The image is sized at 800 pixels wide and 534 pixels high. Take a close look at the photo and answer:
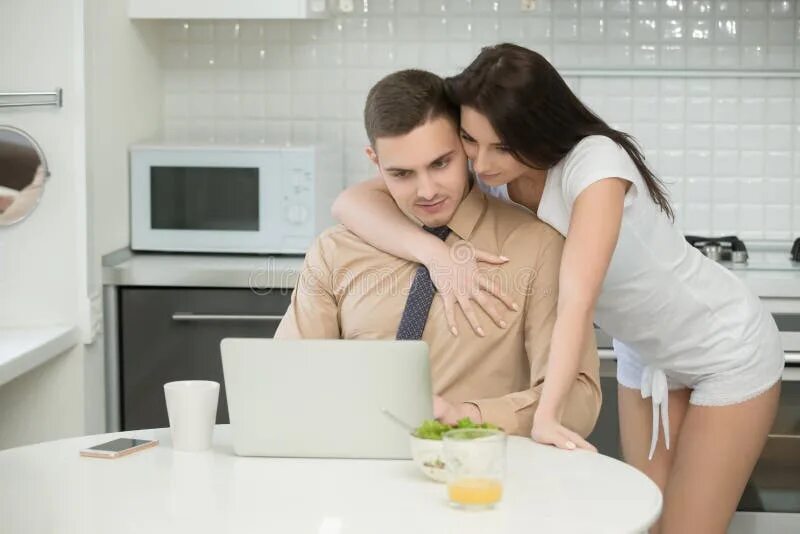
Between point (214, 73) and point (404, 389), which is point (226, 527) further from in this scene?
point (214, 73)

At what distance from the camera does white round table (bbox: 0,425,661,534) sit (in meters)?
1.47

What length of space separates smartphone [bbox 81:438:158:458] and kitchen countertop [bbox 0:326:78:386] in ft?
2.60

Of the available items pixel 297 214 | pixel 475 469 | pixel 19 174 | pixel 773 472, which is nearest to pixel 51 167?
pixel 19 174

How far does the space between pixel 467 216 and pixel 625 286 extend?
0.34 metres

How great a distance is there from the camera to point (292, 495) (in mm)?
1579

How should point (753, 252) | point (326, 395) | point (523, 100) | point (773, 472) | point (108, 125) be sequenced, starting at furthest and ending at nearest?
1. point (753, 252)
2. point (108, 125)
3. point (773, 472)
4. point (523, 100)
5. point (326, 395)

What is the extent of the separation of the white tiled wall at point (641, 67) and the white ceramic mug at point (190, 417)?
75.9 inches

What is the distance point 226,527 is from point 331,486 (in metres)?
0.19

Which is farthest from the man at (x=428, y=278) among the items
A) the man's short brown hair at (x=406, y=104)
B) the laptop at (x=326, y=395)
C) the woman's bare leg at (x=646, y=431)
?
the woman's bare leg at (x=646, y=431)

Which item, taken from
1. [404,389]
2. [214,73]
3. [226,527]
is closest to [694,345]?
[404,389]

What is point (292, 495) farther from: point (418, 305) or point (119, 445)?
point (418, 305)

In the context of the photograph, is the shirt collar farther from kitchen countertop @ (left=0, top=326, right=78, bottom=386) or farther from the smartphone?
kitchen countertop @ (left=0, top=326, right=78, bottom=386)

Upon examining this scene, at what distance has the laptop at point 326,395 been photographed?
1660mm

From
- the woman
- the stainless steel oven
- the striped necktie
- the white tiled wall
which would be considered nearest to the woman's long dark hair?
the woman
